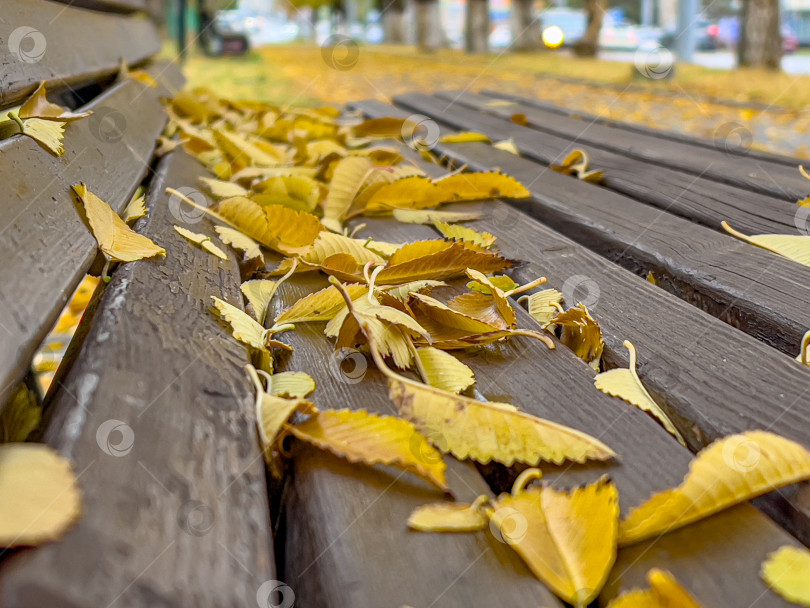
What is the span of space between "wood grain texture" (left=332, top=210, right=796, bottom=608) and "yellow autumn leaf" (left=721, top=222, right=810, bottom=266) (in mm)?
466

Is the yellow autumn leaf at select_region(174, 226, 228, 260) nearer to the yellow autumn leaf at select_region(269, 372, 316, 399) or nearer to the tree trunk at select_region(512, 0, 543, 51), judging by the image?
the yellow autumn leaf at select_region(269, 372, 316, 399)

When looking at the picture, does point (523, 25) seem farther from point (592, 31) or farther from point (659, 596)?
point (659, 596)

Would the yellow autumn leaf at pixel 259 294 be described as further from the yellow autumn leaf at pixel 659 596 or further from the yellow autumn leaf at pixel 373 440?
the yellow autumn leaf at pixel 659 596

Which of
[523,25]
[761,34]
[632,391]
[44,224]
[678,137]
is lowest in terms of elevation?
[523,25]

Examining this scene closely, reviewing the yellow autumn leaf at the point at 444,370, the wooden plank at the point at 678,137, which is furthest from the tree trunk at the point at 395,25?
the yellow autumn leaf at the point at 444,370

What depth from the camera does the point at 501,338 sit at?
80 centimetres

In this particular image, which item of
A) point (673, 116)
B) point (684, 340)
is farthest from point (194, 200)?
point (673, 116)

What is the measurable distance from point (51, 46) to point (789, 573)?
1.47 m

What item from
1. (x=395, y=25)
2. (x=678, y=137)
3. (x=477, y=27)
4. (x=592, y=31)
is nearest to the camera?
(x=678, y=137)

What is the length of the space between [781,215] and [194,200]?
3.42ft

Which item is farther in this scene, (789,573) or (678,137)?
(678,137)

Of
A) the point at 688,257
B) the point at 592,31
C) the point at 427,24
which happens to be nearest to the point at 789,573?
the point at 688,257

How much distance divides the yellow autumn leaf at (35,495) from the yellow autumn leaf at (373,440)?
19cm

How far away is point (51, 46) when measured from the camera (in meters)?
1.33
